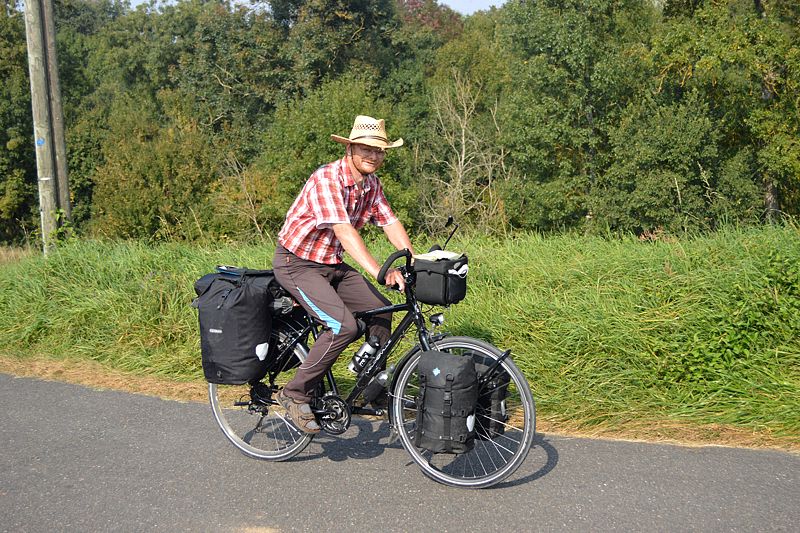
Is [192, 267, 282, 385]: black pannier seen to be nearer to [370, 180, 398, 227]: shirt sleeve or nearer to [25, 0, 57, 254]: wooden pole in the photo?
[370, 180, 398, 227]: shirt sleeve

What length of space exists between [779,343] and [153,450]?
14.3 ft

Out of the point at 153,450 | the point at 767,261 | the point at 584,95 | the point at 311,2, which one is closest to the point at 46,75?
the point at 153,450

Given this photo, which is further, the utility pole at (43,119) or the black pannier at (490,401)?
the utility pole at (43,119)

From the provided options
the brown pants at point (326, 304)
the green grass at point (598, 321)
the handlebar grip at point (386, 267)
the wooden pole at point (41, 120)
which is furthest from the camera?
the wooden pole at point (41, 120)

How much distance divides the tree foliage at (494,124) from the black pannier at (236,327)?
735 inches

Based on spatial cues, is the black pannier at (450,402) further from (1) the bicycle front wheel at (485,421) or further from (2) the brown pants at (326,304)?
(2) the brown pants at (326,304)

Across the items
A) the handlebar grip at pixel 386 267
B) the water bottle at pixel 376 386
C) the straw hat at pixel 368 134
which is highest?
the straw hat at pixel 368 134

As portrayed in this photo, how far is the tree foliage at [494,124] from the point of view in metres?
30.5

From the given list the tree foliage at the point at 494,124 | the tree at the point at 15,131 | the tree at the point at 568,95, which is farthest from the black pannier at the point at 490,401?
the tree at the point at 15,131

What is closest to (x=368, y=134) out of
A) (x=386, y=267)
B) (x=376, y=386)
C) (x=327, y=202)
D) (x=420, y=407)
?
(x=327, y=202)

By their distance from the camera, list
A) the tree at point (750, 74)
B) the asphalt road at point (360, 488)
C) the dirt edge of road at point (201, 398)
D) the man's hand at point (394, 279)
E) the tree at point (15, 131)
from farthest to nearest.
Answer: the tree at point (15, 131)
the tree at point (750, 74)
the dirt edge of road at point (201, 398)
the man's hand at point (394, 279)
the asphalt road at point (360, 488)

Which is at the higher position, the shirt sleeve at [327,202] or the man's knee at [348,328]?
the shirt sleeve at [327,202]

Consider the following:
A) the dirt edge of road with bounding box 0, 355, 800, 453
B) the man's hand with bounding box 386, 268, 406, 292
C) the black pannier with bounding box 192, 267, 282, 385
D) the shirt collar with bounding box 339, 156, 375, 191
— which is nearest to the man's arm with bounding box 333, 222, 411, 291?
the man's hand with bounding box 386, 268, 406, 292

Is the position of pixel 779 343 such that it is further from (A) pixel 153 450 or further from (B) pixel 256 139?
(B) pixel 256 139
